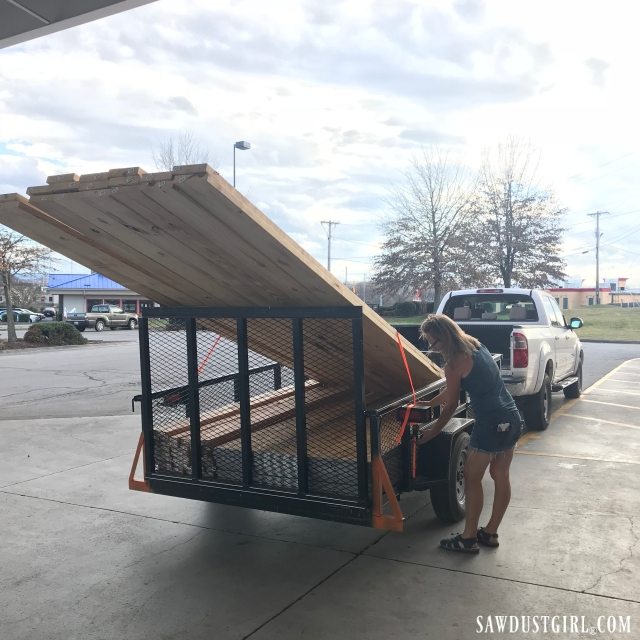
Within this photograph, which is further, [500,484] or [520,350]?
[520,350]

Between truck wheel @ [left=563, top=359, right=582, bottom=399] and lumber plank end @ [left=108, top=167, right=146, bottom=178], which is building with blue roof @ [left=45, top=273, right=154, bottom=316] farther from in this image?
lumber plank end @ [left=108, top=167, right=146, bottom=178]


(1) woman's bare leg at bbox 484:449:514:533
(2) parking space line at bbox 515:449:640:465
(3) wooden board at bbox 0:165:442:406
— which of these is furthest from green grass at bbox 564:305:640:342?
(3) wooden board at bbox 0:165:442:406

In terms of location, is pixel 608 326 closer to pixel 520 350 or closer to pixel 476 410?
pixel 520 350

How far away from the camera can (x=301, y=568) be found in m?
4.33

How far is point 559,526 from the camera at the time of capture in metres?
5.00

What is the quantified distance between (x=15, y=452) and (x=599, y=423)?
25.6 feet

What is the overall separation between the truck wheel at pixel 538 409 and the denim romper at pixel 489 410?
4.34m

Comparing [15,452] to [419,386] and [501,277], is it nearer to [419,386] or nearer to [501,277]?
[419,386]

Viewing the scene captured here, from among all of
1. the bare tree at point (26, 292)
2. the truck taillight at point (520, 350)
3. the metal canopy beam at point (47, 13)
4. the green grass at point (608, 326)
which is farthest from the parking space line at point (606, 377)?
the bare tree at point (26, 292)

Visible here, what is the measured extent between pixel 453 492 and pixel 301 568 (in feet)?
4.47

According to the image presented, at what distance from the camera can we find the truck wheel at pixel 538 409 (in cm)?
855

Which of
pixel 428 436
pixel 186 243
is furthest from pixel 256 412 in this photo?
pixel 186 243

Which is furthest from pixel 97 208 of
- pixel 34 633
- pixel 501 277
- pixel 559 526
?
pixel 501 277

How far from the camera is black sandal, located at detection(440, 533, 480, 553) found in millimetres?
4461
